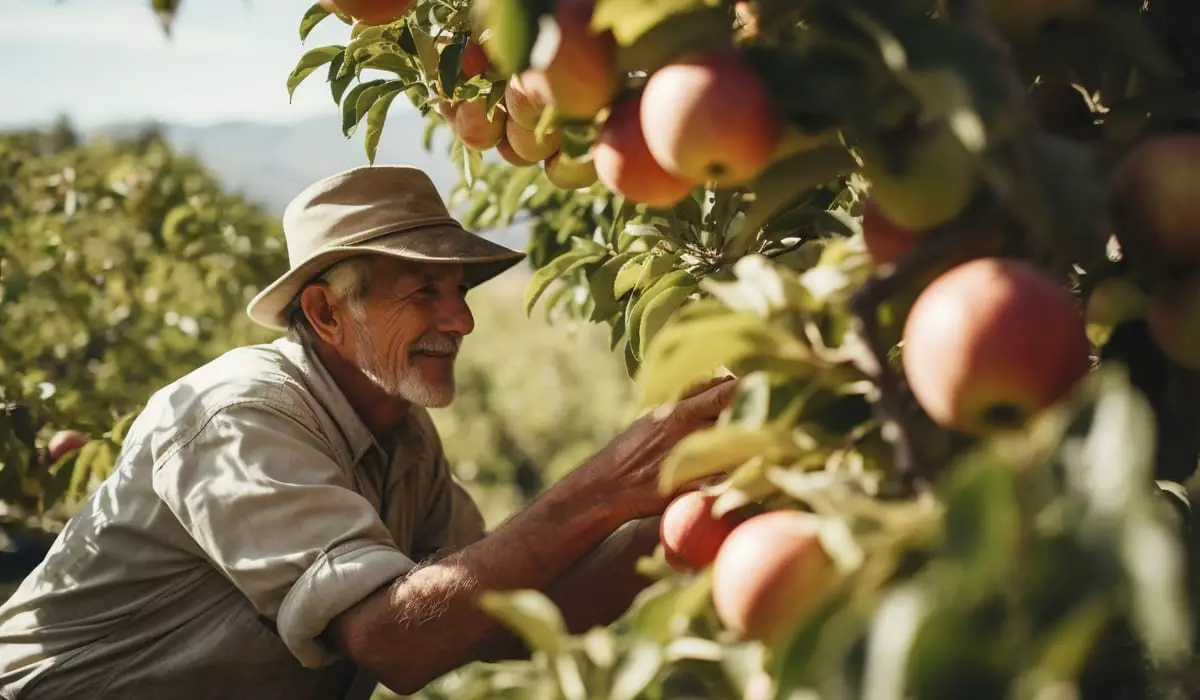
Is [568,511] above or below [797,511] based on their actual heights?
below

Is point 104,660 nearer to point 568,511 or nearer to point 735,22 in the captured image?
point 568,511

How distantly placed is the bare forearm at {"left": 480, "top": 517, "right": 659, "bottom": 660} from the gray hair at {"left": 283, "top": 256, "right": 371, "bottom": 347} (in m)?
0.59

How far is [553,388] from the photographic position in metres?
9.91

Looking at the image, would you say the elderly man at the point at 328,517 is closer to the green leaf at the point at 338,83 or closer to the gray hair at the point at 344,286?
the gray hair at the point at 344,286

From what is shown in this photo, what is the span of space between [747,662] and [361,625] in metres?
0.88

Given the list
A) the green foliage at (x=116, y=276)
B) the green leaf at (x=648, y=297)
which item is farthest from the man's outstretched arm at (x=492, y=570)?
the green foliage at (x=116, y=276)

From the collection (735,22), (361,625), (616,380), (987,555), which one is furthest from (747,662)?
(616,380)

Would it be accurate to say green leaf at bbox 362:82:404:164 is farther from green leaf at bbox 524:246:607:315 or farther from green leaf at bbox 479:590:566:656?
green leaf at bbox 479:590:566:656

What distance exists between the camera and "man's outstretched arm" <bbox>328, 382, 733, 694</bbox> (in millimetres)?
1313

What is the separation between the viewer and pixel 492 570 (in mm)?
1402

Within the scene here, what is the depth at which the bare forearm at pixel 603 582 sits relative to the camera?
155 cm

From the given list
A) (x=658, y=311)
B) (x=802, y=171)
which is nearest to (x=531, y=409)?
(x=658, y=311)

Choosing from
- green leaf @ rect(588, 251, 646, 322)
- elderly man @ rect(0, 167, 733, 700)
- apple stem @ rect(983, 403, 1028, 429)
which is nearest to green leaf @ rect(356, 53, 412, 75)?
green leaf @ rect(588, 251, 646, 322)

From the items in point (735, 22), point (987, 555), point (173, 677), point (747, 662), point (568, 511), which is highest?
point (735, 22)
